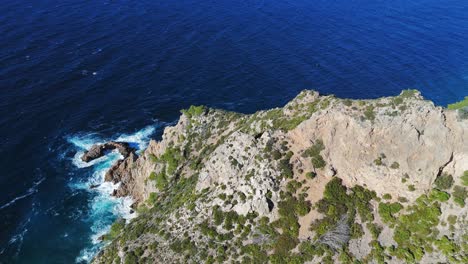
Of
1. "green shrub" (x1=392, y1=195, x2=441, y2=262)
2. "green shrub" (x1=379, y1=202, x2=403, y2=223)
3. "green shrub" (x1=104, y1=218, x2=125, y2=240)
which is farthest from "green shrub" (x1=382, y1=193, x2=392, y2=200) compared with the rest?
"green shrub" (x1=104, y1=218, x2=125, y2=240)

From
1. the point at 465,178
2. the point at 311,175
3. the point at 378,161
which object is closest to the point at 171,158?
the point at 311,175

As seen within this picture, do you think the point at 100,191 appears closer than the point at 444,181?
No

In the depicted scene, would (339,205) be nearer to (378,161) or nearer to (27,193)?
(378,161)

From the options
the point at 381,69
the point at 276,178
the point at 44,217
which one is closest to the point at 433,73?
the point at 381,69

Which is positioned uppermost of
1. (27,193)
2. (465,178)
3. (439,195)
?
(465,178)

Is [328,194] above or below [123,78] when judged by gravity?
above

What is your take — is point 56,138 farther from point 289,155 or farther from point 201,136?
point 289,155
